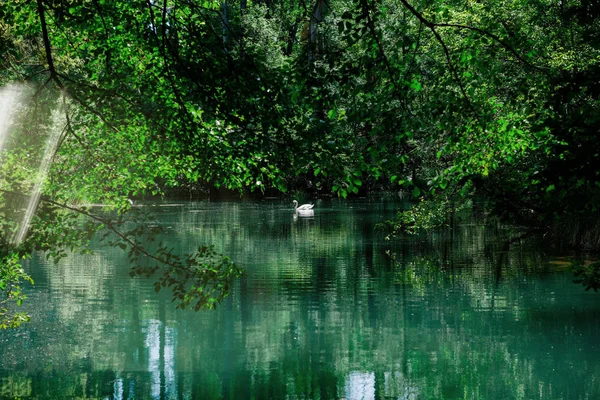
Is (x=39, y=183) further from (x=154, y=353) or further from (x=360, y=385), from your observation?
(x=360, y=385)

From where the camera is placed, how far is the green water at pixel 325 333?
10.5 m

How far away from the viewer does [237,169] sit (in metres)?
7.55

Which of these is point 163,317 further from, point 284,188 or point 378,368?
point 284,188

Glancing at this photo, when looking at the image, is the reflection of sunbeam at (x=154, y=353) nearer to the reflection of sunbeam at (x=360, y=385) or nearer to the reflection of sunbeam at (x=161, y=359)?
the reflection of sunbeam at (x=161, y=359)

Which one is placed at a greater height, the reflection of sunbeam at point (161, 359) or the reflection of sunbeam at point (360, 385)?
the reflection of sunbeam at point (161, 359)

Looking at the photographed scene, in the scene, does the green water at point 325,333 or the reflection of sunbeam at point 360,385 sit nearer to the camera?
the reflection of sunbeam at point 360,385

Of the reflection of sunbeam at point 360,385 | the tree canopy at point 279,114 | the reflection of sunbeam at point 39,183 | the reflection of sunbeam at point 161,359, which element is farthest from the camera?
the reflection of sunbeam at point 161,359

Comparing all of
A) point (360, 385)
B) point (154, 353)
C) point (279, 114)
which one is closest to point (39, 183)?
point (154, 353)

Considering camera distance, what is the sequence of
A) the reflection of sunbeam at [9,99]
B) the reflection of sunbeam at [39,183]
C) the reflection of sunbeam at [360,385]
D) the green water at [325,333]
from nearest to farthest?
the reflection of sunbeam at [39,183] → the reflection of sunbeam at [360,385] → the green water at [325,333] → the reflection of sunbeam at [9,99]

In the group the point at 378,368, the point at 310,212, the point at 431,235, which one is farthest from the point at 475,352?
the point at 310,212

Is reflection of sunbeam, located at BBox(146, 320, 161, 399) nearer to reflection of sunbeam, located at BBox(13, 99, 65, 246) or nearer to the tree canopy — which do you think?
the tree canopy

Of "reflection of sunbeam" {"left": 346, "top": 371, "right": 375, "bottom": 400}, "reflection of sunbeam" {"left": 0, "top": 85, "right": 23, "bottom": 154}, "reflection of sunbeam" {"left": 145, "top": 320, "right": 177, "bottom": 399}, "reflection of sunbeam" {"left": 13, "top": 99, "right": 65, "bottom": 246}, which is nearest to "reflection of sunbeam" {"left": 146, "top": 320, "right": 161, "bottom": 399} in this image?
"reflection of sunbeam" {"left": 145, "top": 320, "right": 177, "bottom": 399}

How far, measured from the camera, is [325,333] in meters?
13.4

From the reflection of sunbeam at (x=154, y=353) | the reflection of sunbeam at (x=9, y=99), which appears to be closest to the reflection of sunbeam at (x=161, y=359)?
the reflection of sunbeam at (x=154, y=353)
